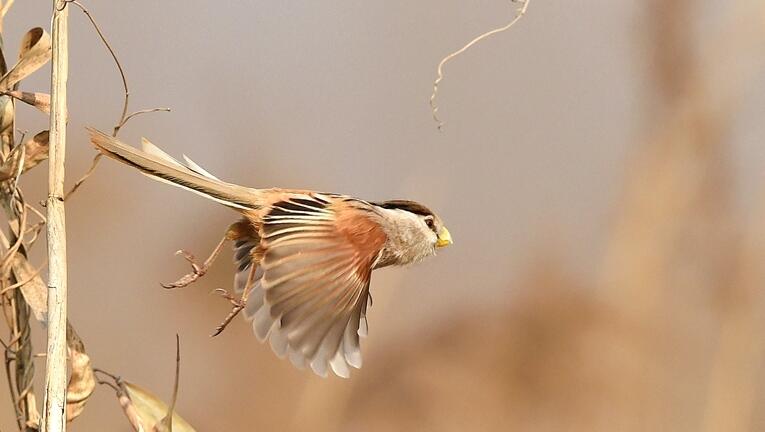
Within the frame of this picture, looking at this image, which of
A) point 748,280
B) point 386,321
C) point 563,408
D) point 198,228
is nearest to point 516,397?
point 563,408

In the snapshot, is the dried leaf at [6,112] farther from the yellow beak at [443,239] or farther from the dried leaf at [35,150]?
the yellow beak at [443,239]

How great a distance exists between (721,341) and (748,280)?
0.41ft

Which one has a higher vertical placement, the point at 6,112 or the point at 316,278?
the point at 6,112

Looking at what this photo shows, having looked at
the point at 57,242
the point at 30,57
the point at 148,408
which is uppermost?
the point at 30,57

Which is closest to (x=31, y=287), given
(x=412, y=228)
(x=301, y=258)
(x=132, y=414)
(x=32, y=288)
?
(x=32, y=288)

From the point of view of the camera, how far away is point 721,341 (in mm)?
1573

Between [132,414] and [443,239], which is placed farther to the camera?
[443,239]

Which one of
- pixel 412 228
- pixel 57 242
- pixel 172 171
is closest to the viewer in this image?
pixel 57 242

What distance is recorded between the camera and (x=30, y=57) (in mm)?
548

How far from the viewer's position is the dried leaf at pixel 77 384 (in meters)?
0.54

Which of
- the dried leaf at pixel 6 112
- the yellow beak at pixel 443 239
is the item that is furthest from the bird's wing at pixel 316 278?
the dried leaf at pixel 6 112

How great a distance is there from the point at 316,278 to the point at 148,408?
0.23 meters

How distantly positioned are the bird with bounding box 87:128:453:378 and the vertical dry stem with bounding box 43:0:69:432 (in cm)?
17

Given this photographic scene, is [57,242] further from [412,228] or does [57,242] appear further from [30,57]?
[412,228]
